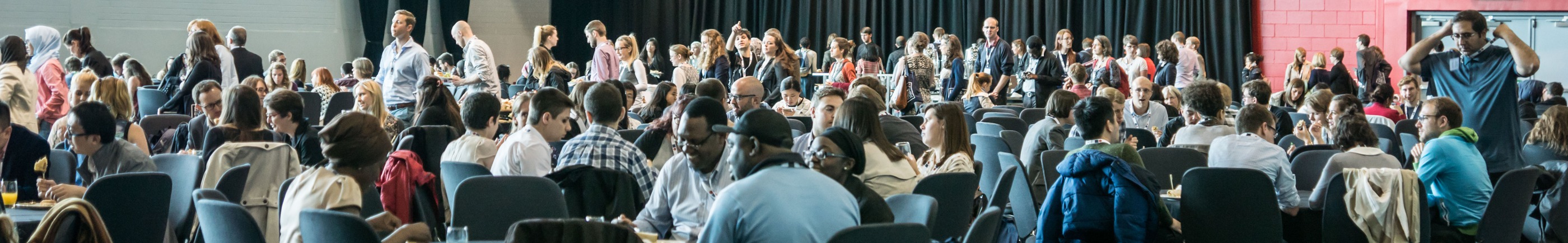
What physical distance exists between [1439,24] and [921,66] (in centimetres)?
650

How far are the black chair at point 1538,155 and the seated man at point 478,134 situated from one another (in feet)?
14.1

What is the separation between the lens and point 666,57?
19.0 meters

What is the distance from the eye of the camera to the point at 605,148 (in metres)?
4.04

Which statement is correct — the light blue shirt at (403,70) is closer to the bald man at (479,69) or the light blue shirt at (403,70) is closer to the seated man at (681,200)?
the bald man at (479,69)

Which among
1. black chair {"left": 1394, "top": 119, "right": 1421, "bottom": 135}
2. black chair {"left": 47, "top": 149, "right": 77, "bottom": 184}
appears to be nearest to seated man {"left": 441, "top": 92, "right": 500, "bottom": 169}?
black chair {"left": 47, "top": 149, "right": 77, "bottom": 184}

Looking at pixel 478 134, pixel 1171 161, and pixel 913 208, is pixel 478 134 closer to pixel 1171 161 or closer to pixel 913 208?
pixel 913 208

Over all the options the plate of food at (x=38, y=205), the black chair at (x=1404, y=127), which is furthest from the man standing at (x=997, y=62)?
the plate of food at (x=38, y=205)

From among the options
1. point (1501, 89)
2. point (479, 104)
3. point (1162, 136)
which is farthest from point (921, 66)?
point (479, 104)

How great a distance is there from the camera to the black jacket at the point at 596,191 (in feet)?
12.8

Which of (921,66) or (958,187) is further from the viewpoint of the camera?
(921,66)

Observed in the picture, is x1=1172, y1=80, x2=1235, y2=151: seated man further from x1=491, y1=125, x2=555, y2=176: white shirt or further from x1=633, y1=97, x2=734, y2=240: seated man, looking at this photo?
x1=491, y1=125, x2=555, y2=176: white shirt

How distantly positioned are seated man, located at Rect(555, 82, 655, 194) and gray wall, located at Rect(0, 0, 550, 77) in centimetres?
1139

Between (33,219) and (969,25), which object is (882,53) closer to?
(969,25)

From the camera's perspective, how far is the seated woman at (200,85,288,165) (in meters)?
5.06
